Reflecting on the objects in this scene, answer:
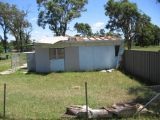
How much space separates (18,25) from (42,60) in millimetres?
48309

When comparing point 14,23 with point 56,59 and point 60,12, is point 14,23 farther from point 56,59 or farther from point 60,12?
point 56,59

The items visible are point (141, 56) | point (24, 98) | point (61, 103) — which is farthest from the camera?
point (141, 56)

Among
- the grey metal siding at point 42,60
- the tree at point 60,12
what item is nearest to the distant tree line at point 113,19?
the tree at point 60,12

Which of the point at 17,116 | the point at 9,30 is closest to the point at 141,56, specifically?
the point at 17,116

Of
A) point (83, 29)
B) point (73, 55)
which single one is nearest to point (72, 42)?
point (73, 55)

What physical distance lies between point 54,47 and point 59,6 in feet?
123

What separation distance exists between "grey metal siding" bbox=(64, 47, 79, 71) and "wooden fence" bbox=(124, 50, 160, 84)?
13.3 ft

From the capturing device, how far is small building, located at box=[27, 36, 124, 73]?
29.0 metres

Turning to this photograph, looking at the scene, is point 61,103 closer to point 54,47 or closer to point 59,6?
point 54,47

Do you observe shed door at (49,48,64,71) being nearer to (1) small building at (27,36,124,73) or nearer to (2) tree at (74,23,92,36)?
(1) small building at (27,36,124,73)

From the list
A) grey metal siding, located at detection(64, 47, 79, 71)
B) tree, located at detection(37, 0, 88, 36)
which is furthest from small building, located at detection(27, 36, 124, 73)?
tree, located at detection(37, 0, 88, 36)

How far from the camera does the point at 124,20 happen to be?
7256 centimetres

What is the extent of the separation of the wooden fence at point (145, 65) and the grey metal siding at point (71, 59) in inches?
159

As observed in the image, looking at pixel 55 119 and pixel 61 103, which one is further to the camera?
pixel 61 103
